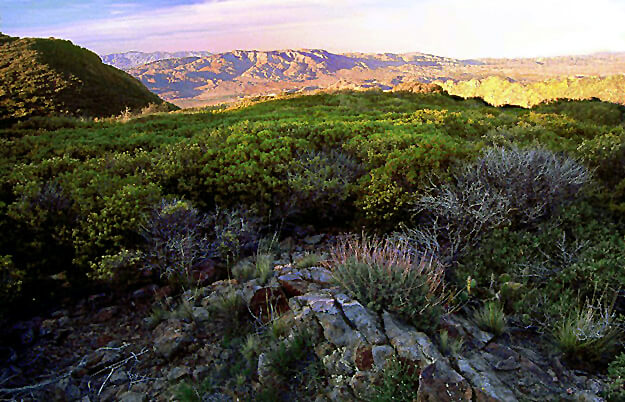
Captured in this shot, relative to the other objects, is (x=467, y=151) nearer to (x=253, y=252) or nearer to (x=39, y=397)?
(x=253, y=252)

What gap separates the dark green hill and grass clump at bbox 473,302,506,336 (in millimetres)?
16246

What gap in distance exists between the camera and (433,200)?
5.26 m

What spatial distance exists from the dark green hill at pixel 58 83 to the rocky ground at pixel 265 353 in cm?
1340

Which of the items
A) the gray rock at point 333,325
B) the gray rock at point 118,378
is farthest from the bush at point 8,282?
the gray rock at point 333,325

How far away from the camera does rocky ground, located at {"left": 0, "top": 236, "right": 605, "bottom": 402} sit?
9.95ft

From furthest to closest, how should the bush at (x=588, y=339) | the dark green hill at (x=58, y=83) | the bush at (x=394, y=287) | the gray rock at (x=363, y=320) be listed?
the dark green hill at (x=58, y=83) → the bush at (x=394, y=287) → the bush at (x=588, y=339) → the gray rock at (x=363, y=320)

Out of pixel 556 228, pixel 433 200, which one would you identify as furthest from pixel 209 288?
pixel 556 228

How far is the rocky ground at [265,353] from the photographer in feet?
9.95

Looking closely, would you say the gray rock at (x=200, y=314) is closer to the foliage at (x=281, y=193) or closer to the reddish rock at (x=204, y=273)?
the reddish rock at (x=204, y=273)

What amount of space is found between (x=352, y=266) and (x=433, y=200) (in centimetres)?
199

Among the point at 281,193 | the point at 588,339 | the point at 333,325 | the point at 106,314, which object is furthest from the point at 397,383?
the point at 281,193

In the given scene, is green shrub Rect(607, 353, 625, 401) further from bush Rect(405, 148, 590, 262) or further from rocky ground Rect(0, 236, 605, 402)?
bush Rect(405, 148, 590, 262)

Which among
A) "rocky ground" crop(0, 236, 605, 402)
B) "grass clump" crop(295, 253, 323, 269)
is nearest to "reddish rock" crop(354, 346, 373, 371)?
"rocky ground" crop(0, 236, 605, 402)

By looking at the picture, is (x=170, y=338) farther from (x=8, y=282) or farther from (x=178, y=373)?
(x=8, y=282)
